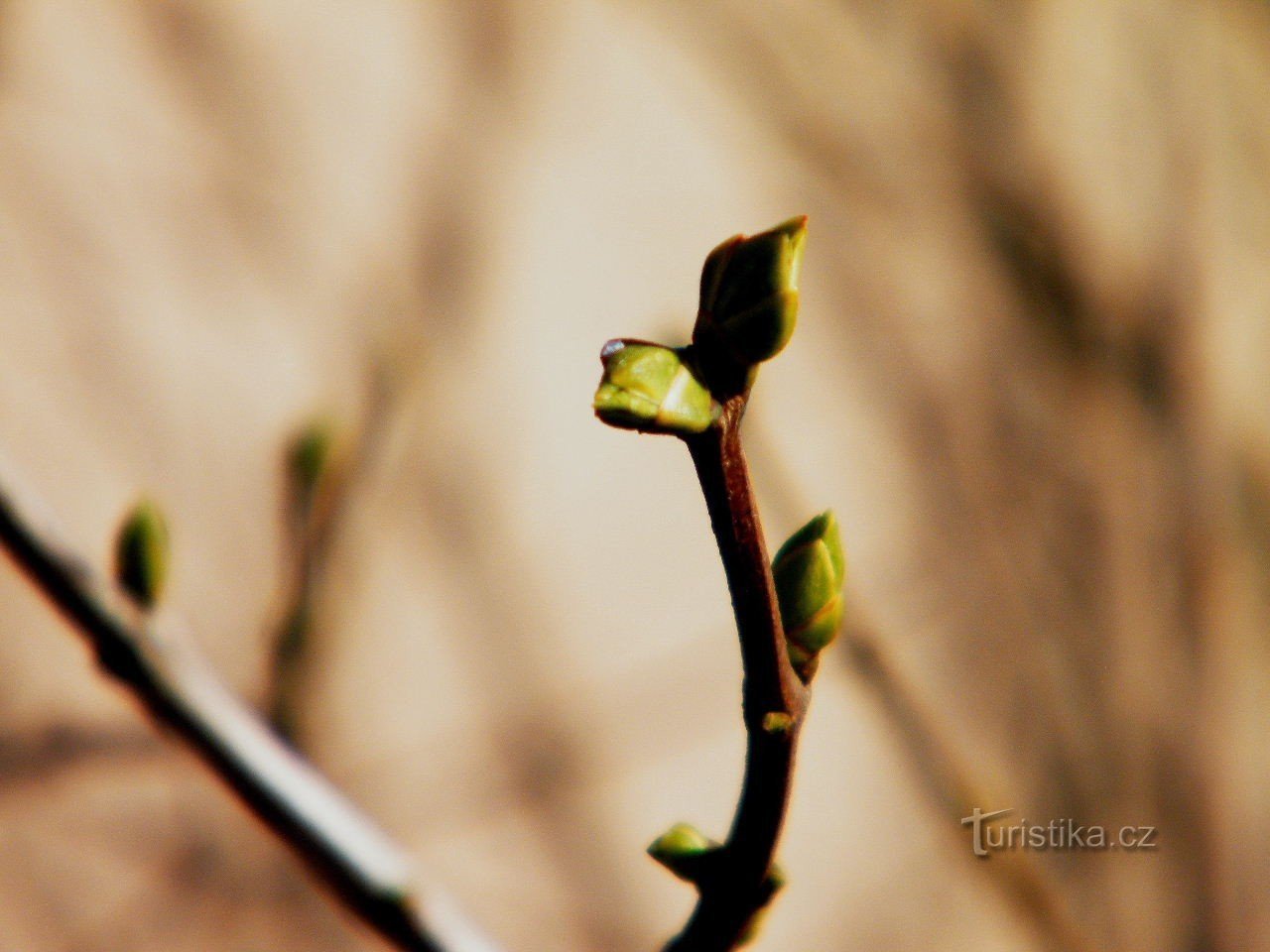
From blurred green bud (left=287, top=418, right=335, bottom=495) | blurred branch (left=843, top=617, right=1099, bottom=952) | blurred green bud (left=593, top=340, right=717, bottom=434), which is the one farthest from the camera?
blurred branch (left=843, top=617, right=1099, bottom=952)

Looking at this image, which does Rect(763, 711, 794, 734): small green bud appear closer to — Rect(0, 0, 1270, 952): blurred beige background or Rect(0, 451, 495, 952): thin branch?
Rect(0, 451, 495, 952): thin branch

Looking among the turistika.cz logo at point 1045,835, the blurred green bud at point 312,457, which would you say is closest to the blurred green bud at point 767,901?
the blurred green bud at point 312,457

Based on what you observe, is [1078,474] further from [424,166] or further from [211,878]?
[211,878]

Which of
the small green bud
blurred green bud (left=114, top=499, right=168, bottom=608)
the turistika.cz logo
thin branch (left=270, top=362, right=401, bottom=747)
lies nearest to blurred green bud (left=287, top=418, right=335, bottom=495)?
thin branch (left=270, top=362, right=401, bottom=747)

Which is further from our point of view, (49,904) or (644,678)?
(644,678)

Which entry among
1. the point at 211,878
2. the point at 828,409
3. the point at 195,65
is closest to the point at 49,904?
the point at 211,878

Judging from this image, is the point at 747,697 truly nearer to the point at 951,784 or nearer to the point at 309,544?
the point at 309,544
